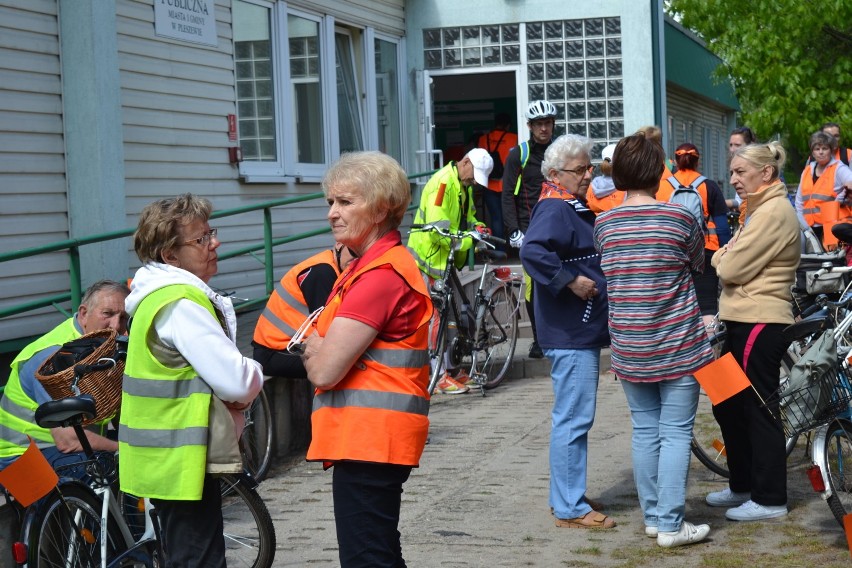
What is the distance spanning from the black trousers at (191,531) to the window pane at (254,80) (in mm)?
8314

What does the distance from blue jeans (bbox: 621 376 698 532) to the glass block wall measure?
409 inches

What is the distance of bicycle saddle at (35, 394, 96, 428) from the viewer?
461cm

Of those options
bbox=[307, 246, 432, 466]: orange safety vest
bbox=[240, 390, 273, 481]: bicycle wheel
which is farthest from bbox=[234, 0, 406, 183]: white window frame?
bbox=[307, 246, 432, 466]: orange safety vest

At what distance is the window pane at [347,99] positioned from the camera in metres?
14.6

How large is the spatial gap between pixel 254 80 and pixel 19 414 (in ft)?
25.5

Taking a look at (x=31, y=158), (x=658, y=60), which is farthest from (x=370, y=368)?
(x=658, y=60)

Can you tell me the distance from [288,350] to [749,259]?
2.96 metres

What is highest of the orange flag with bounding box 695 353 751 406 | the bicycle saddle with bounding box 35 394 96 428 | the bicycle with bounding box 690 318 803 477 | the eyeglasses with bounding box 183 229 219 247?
the eyeglasses with bounding box 183 229 219 247

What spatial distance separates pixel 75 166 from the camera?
948 cm

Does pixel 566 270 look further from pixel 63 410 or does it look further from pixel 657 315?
pixel 63 410

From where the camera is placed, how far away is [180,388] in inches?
159

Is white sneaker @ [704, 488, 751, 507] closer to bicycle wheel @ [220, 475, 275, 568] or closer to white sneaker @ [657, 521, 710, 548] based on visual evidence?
white sneaker @ [657, 521, 710, 548]

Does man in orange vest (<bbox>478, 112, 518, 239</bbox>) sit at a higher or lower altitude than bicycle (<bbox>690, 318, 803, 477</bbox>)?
higher

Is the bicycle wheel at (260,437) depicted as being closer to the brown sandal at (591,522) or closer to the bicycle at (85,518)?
the brown sandal at (591,522)
